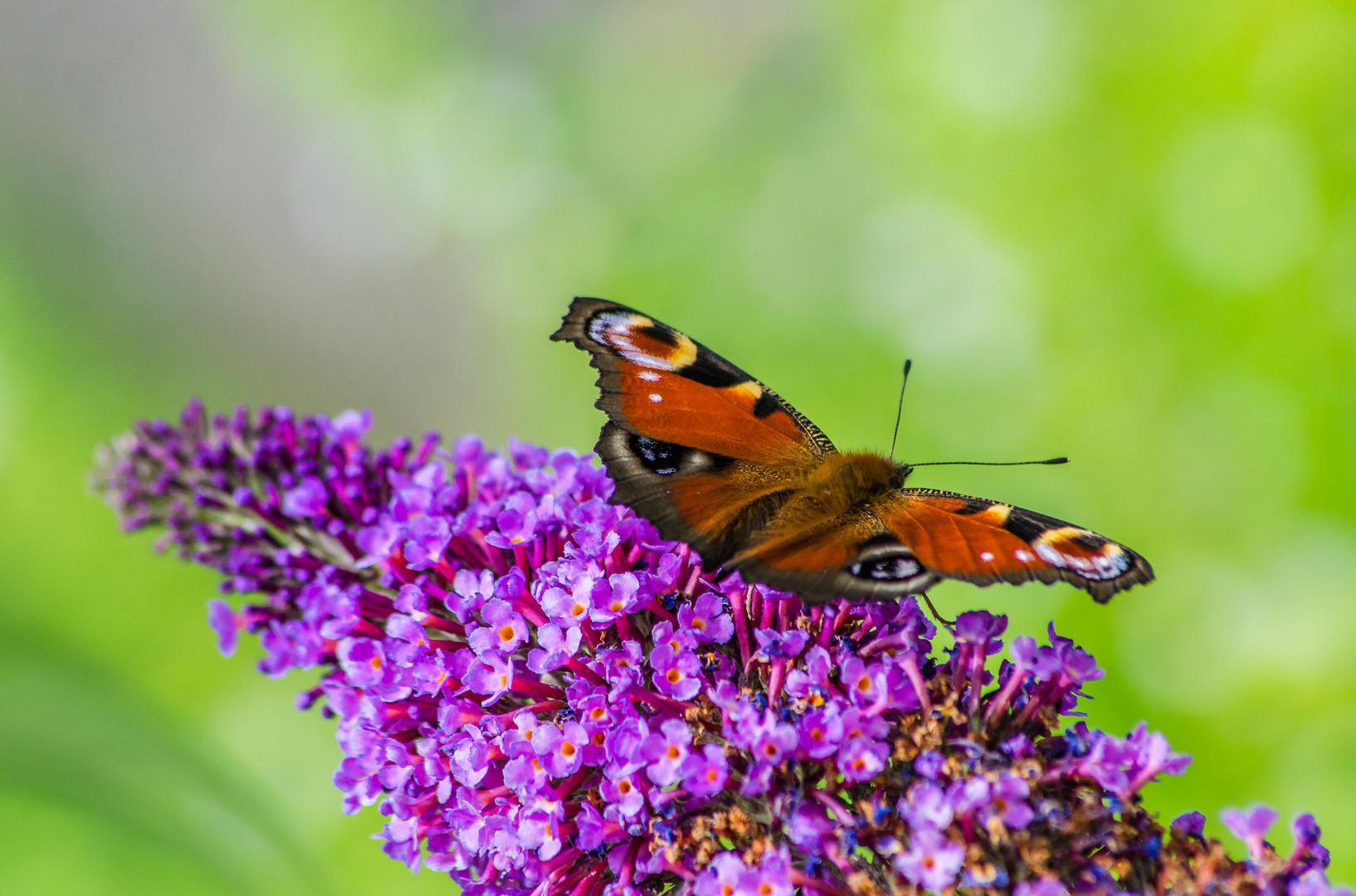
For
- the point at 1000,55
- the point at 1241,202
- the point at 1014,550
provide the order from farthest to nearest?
the point at 1000,55 < the point at 1241,202 < the point at 1014,550

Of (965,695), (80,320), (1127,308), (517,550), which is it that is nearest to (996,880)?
(965,695)

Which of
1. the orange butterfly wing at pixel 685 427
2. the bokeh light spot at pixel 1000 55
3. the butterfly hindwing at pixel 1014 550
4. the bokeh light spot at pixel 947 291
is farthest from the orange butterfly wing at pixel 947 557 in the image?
the bokeh light spot at pixel 1000 55

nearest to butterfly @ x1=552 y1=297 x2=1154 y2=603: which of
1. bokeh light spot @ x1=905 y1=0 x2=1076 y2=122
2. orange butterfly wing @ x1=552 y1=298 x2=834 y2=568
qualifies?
orange butterfly wing @ x1=552 y1=298 x2=834 y2=568

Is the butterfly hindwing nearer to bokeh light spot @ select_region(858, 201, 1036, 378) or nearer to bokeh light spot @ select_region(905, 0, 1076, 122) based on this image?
bokeh light spot @ select_region(858, 201, 1036, 378)

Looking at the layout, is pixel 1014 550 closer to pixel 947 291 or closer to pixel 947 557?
pixel 947 557

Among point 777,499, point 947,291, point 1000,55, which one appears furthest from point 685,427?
point 1000,55

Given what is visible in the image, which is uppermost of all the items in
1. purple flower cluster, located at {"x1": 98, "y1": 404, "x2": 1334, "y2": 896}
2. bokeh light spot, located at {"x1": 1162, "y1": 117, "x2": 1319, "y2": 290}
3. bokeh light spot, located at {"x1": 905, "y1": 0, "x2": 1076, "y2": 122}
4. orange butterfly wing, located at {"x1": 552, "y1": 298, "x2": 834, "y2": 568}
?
bokeh light spot, located at {"x1": 905, "y1": 0, "x2": 1076, "y2": 122}
